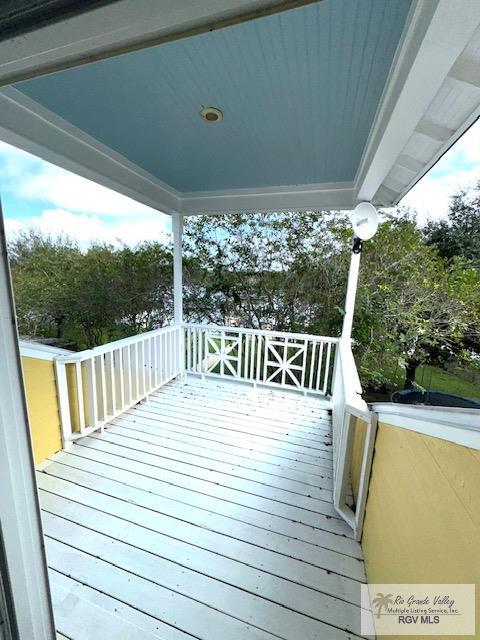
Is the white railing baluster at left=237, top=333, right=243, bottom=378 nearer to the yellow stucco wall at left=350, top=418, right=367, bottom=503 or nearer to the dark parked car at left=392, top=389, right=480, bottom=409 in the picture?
the yellow stucco wall at left=350, top=418, right=367, bottom=503

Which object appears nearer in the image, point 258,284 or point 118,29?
point 118,29

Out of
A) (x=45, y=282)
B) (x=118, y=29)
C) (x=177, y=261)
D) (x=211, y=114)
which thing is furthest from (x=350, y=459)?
(x=45, y=282)

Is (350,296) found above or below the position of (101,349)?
above

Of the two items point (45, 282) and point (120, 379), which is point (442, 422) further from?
point (45, 282)

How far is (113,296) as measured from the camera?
402 cm

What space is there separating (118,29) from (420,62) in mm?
1070

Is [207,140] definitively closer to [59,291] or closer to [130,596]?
[59,291]

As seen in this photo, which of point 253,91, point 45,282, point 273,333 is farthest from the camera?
point 273,333

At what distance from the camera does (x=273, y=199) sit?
3203 millimetres

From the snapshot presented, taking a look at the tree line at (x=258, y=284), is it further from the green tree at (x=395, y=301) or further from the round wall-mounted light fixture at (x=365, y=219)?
the round wall-mounted light fixture at (x=365, y=219)

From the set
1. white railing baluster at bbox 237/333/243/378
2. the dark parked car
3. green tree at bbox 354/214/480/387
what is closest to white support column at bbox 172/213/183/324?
white railing baluster at bbox 237/333/243/378

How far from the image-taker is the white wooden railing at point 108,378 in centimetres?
237

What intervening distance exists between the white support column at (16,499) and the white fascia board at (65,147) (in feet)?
5.78

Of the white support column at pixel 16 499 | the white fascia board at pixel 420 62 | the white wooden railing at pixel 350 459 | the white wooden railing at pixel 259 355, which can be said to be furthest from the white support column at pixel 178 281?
the white support column at pixel 16 499
